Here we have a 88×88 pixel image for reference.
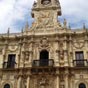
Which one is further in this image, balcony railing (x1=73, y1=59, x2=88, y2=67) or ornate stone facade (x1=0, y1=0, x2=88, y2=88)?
balcony railing (x1=73, y1=59, x2=88, y2=67)

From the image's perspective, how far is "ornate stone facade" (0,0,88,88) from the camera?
2627cm

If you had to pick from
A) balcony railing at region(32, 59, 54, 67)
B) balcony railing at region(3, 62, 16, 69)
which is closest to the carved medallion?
balcony railing at region(32, 59, 54, 67)

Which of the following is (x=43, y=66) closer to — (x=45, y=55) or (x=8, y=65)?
(x=45, y=55)

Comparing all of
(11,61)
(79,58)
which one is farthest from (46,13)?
(11,61)

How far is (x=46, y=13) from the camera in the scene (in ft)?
100

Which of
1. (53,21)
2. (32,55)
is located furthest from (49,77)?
(53,21)

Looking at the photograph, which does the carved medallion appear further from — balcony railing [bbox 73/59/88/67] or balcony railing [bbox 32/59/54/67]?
balcony railing [bbox 32/59/54/67]

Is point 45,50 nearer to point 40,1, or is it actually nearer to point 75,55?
point 75,55

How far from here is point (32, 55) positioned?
91.4ft

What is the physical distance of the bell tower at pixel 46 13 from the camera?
29761mm

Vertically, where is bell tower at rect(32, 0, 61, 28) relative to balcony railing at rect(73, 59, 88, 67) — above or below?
above

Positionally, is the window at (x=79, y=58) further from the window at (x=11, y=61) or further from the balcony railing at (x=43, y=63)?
the window at (x=11, y=61)

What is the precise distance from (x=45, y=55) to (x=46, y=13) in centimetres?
538

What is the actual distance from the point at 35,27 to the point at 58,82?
7.31 meters
